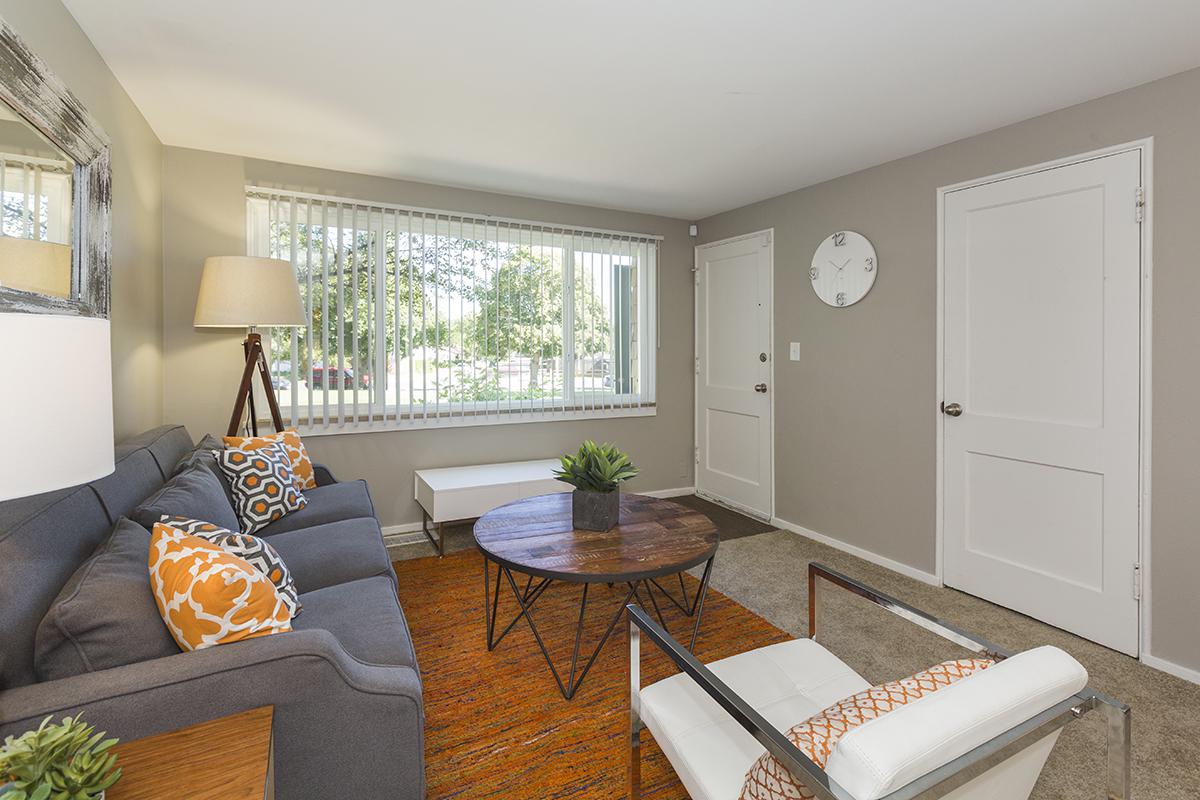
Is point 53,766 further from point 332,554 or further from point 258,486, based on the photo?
point 258,486

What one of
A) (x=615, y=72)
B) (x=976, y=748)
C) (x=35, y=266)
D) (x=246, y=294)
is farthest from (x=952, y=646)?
(x=246, y=294)

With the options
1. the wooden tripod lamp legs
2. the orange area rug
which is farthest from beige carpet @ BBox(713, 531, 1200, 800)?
the wooden tripod lamp legs

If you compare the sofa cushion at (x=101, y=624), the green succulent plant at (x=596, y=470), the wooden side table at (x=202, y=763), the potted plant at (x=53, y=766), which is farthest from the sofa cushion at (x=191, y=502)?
the green succulent plant at (x=596, y=470)

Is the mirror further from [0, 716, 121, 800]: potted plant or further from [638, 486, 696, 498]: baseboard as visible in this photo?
[638, 486, 696, 498]: baseboard

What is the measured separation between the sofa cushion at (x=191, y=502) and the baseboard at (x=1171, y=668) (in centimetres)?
364

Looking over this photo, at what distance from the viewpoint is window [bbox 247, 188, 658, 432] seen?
11.5ft

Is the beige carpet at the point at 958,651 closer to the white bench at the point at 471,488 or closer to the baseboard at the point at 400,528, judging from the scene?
the white bench at the point at 471,488

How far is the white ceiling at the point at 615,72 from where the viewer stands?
1959 millimetres

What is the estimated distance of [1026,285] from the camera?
2752 millimetres

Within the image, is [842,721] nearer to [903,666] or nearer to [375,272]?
[903,666]

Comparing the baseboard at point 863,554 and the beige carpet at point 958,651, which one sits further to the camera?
the baseboard at point 863,554

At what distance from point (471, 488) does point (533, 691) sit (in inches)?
59.9

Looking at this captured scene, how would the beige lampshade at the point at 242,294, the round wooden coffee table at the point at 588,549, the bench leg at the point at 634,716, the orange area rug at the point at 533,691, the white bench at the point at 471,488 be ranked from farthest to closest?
the white bench at the point at 471,488
the beige lampshade at the point at 242,294
the round wooden coffee table at the point at 588,549
the orange area rug at the point at 533,691
the bench leg at the point at 634,716

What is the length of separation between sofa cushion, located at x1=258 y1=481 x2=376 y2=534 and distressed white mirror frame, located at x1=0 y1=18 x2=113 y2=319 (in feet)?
3.60
